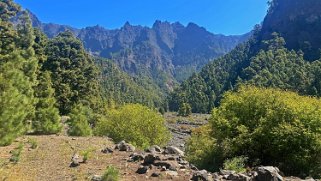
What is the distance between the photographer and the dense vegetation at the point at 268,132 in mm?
25609

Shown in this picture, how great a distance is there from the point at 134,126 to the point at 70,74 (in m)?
35.2

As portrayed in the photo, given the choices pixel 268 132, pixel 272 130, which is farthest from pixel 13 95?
pixel 272 130

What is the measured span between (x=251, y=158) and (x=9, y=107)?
15570 mm

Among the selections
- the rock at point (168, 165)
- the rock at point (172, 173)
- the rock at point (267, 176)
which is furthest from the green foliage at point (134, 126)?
the rock at point (267, 176)

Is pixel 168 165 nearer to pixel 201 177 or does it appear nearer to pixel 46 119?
pixel 201 177

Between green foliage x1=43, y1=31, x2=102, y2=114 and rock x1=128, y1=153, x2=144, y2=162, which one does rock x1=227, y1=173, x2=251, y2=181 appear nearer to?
rock x1=128, y1=153, x2=144, y2=162

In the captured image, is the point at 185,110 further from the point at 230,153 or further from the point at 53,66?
the point at 230,153

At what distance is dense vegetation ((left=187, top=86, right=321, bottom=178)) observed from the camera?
25609mm

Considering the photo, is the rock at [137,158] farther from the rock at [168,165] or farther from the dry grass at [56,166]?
the rock at [168,165]

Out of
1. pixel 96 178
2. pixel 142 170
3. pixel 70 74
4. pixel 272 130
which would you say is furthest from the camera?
pixel 70 74

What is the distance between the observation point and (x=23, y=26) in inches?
2130

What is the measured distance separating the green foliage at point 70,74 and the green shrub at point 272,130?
41.0m

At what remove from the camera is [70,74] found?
239 feet

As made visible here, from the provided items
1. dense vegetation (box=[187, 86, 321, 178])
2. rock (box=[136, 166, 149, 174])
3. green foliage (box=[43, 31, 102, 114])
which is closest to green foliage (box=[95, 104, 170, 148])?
dense vegetation (box=[187, 86, 321, 178])
